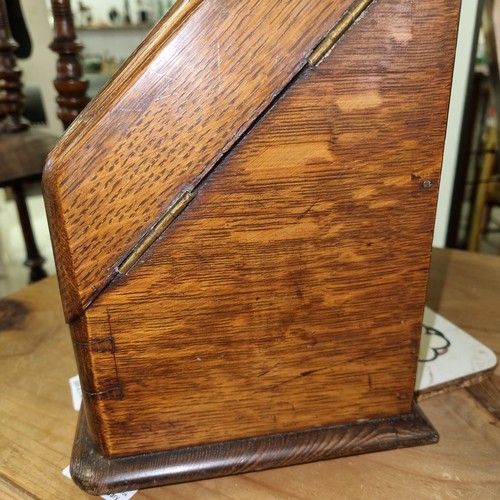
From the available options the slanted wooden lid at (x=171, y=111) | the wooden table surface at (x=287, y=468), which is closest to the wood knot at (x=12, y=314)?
the wooden table surface at (x=287, y=468)

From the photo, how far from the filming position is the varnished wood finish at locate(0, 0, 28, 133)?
112 centimetres

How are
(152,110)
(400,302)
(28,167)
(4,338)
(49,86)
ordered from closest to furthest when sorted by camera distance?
(152,110), (400,302), (4,338), (28,167), (49,86)

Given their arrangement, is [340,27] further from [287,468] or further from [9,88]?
[9,88]

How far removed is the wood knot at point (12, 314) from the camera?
0.82 metres

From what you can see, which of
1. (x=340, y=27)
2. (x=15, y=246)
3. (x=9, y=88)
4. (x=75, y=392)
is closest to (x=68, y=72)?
(x=9, y=88)

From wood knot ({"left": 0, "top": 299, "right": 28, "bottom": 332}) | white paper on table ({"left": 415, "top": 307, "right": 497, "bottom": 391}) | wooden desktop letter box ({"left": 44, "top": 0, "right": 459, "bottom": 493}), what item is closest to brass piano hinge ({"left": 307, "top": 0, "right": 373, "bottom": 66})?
wooden desktop letter box ({"left": 44, "top": 0, "right": 459, "bottom": 493})

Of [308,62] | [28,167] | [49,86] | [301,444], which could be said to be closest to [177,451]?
[301,444]

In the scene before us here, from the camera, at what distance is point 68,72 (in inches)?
37.2

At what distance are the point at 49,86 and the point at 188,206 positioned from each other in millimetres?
3490

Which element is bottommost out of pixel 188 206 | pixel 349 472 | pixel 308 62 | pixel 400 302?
pixel 349 472

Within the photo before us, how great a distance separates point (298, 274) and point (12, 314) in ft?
1.89

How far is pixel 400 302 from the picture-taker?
50 centimetres

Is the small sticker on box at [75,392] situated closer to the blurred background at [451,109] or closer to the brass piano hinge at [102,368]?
the brass piano hinge at [102,368]

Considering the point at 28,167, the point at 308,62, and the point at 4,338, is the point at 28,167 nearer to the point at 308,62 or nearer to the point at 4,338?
the point at 4,338
